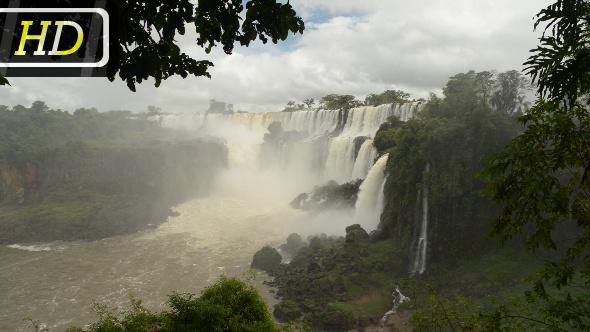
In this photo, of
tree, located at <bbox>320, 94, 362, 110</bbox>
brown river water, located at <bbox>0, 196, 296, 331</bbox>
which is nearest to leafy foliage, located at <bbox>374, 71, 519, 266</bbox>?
brown river water, located at <bbox>0, 196, 296, 331</bbox>

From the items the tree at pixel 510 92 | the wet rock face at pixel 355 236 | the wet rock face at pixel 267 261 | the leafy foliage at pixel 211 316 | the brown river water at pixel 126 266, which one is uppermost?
the tree at pixel 510 92

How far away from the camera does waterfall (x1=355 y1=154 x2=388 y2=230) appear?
1131 inches

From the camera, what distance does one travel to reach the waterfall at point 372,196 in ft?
94.3

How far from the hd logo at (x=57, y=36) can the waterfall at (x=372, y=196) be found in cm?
2616

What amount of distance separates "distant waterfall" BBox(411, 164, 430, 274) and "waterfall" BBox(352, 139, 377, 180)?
9446 mm

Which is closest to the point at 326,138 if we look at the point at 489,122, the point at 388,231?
the point at 388,231

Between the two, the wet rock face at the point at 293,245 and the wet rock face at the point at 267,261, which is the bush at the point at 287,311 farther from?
the wet rock face at the point at 293,245

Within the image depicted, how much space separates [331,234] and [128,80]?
93.2 feet

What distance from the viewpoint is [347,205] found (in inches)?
1337

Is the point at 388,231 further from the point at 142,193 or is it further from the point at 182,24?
the point at 142,193

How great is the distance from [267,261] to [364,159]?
1333 centimetres

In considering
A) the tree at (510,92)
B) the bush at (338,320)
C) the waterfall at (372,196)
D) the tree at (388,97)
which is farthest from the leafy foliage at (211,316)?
the tree at (388,97)

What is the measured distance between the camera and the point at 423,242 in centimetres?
2295

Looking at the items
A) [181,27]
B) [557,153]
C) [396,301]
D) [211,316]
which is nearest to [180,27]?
[181,27]
